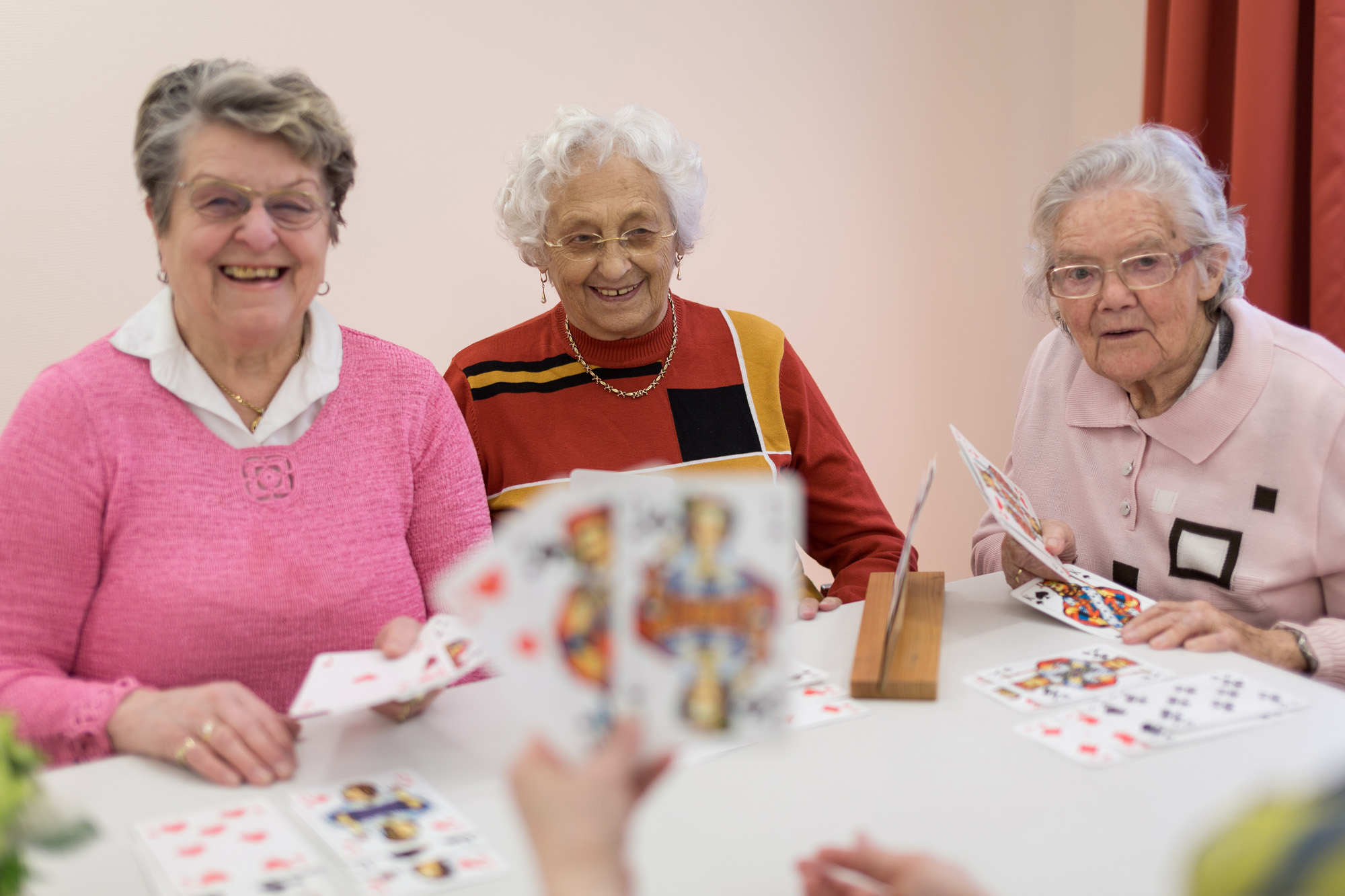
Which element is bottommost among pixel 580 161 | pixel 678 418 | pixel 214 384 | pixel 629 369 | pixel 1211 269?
pixel 678 418

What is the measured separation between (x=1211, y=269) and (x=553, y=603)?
1.66 metres

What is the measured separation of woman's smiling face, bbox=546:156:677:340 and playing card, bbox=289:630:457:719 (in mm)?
1081

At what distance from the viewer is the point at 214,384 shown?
1.69 metres

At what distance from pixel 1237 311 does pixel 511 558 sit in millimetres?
1642

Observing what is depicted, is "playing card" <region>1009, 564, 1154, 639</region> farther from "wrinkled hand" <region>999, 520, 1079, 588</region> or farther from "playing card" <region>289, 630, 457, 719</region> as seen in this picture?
"playing card" <region>289, 630, 457, 719</region>

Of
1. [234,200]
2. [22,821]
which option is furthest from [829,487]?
[22,821]

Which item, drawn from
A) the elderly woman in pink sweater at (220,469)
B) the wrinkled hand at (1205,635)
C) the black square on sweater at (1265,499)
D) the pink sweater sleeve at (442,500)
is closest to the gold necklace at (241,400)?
the elderly woman in pink sweater at (220,469)

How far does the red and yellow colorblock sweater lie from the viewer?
7.68ft

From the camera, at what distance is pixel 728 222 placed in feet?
11.5

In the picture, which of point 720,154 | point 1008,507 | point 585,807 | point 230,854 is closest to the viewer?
point 585,807

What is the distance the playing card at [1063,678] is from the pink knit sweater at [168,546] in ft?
3.00

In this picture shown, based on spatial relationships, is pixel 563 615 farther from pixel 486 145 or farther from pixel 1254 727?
pixel 486 145

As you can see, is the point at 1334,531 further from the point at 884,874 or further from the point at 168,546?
the point at 168,546

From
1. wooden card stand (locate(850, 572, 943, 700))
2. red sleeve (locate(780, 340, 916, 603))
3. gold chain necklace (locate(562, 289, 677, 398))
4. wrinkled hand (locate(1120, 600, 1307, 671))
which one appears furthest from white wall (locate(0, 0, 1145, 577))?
wrinkled hand (locate(1120, 600, 1307, 671))
